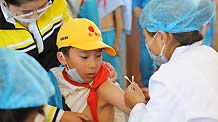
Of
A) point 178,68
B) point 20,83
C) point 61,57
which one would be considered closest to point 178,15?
point 178,68

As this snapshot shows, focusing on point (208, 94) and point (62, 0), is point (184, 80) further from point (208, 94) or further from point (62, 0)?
point (62, 0)

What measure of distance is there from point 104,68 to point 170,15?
0.35m

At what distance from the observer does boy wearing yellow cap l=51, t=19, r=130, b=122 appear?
5.57ft

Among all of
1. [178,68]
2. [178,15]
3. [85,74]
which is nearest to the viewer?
[178,68]

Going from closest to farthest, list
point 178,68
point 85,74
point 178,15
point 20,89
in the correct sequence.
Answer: point 20,89
point 178,68
point 178,15
point 85,74

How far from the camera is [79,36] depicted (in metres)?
1.69

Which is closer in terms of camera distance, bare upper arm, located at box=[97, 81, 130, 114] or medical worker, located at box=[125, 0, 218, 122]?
medical worker, located at box=[125, 0, 218, 122]

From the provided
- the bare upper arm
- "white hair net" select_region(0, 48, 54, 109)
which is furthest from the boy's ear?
"white hair net" select_region(0, 48, 54, 109)

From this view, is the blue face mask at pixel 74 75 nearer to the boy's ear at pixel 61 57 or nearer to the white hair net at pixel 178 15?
the boy's ear at pixel 61 57

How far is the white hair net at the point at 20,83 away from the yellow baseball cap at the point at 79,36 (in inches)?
24.6

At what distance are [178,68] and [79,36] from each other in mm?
426

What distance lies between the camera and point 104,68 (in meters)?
1.78

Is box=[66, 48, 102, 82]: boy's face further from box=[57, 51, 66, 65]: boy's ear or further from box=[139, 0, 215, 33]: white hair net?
box=[139, 0, 215, 33]: white hair net

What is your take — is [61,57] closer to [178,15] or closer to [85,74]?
[85,74]
